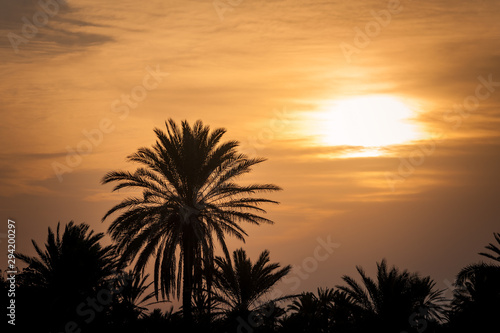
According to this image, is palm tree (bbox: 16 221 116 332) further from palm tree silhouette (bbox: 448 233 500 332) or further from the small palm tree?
palm tree silhouette (bbox: 448 233 500 332)

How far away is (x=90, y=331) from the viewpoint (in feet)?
139

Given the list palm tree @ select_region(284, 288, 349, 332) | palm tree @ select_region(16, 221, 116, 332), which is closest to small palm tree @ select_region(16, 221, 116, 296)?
palm tree @ select_region(16, 221, 116, 332)

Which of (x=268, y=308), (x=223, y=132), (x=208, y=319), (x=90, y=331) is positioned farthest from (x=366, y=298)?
(x=90, y=331)

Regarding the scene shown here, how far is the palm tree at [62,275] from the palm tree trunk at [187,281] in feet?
15.6

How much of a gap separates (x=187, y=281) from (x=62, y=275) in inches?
269

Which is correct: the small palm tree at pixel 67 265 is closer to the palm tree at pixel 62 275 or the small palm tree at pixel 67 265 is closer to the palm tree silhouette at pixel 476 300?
the palm tree at pixel 62 275

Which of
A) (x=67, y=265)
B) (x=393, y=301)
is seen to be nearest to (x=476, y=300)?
(x=393, y=301)

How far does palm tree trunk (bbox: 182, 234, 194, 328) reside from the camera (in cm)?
4169

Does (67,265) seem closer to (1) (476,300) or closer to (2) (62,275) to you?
(2) (62,275)

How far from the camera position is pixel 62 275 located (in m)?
41.7

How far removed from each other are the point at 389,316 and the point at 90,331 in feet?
55.8

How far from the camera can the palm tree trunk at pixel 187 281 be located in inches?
1641

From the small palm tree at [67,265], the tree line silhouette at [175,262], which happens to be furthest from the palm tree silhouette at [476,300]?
the small palm tree at [67,265]

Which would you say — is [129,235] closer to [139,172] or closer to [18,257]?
[139,172]
